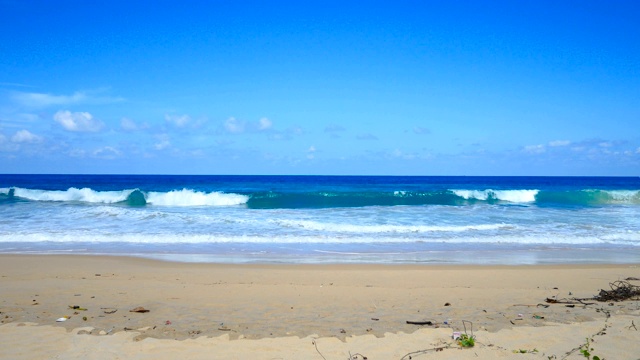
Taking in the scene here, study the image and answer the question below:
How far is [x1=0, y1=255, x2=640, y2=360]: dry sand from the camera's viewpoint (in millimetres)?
4203

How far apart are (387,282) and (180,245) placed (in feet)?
23.5

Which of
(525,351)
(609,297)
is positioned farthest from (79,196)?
(525,351)

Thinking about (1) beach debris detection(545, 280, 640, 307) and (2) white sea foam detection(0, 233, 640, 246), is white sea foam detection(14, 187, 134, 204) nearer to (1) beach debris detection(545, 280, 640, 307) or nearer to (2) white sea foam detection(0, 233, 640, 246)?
(2) white sea foam detection(0, 233, 640, 246)

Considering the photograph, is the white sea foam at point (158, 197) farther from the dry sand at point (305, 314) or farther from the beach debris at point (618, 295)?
the beach debris at point (618, 295)

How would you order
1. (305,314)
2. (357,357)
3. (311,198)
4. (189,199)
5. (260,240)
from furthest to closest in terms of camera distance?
(311,198) < (189,199) < (260,240) < (305,314) < (357,357)

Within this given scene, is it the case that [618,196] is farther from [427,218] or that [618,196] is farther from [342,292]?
[342,292]

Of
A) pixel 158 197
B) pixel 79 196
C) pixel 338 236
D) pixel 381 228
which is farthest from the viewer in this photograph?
pixel 79 196

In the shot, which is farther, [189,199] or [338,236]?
[189,199]

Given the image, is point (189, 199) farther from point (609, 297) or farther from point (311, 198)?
point (609, 297)

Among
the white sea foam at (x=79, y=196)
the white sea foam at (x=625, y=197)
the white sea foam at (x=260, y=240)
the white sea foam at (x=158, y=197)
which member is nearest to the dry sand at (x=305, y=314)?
the white sea foam at (x=260, y=240)

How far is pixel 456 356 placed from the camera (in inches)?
157

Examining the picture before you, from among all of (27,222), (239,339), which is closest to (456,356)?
(239,339)

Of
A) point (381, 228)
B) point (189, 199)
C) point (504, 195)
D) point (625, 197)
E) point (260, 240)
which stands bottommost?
point (260, 240)

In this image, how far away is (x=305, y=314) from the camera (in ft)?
18.0
